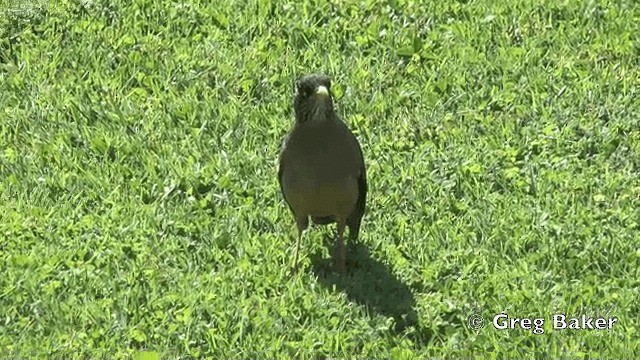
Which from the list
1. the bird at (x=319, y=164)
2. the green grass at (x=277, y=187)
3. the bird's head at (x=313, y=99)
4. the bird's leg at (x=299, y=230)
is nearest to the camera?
the green grass at (x=277, y=187)

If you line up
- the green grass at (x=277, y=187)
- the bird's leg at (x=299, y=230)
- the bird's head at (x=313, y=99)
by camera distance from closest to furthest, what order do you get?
the green grass at (x=277, y=187) → the bird's head at (x=313, y=99) → the bird's leg at (x=299, y=230)

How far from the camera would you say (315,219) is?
8.34 m

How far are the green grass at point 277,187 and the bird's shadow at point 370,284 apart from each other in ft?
0.06

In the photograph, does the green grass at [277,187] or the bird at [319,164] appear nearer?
the green grass at [277,187]

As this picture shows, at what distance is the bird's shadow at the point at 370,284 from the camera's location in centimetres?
791

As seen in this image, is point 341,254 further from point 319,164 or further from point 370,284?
point 319,164

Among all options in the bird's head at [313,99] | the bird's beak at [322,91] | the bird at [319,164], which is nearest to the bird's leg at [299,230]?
the bird at [319,164]

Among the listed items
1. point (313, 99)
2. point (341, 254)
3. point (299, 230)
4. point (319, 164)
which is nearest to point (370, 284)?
point (341, 254)

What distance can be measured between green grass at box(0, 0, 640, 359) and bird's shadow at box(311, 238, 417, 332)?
2 centimetres

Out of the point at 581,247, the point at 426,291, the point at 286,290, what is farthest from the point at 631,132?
the point at 286,290

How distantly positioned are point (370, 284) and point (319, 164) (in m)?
0.76

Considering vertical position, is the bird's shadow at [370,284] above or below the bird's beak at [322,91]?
below

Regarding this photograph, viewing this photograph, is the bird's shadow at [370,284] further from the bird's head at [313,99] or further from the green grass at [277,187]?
the bird's head at [313,99]

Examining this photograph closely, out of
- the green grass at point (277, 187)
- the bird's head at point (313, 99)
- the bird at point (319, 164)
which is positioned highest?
the bird's head at point (313, 99)
